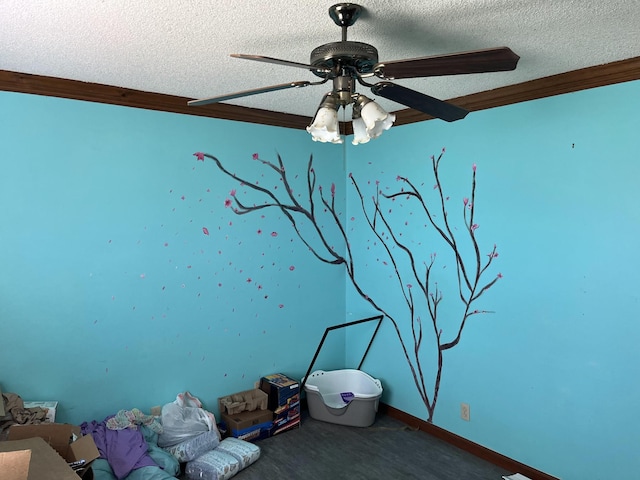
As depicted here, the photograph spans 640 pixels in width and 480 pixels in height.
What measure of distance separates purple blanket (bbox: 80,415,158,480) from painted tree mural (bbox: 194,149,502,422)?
1.52 m

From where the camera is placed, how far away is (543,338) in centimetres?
270

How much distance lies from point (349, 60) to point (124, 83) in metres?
1.60

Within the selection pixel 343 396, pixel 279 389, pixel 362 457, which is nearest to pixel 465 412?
pixel 362 457

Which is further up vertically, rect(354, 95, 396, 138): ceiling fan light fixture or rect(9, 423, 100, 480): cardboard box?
rect(354, 95, 396, 138): ceiling fan light fixture

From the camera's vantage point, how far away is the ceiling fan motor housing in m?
1.62

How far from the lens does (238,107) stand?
3234 millimetres

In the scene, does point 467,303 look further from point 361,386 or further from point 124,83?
point 124,83

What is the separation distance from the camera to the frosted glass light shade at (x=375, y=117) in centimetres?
166

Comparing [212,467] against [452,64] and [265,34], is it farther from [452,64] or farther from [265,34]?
[452,64]

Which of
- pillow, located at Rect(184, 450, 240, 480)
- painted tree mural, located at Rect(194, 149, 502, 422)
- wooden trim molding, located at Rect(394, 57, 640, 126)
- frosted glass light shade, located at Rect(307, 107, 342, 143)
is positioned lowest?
pillow, located at Rect(184, 450, 240, 480)

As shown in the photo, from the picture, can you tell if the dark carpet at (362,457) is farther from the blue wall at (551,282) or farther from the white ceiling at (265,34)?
the white ceiling at (265,34)

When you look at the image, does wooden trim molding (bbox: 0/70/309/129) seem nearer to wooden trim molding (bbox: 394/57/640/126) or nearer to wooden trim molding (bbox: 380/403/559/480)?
wooden trim molding (bbox: 394/57/640/126)

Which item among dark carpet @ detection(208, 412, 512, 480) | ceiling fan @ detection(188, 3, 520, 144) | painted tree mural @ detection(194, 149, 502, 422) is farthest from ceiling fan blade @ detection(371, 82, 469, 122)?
dark carpet @ detection(208, 412, 512, 480)

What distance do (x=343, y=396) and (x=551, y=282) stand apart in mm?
1702
